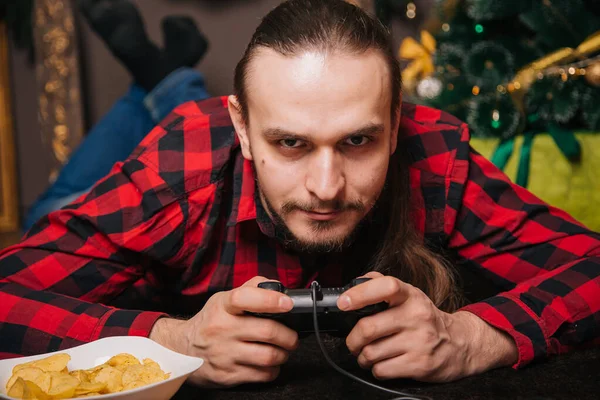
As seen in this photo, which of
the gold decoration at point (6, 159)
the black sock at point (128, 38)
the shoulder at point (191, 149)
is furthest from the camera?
the gold decoration at point (6, 159)

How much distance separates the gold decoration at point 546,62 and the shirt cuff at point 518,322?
2.56ft

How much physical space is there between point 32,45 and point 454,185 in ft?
7.00

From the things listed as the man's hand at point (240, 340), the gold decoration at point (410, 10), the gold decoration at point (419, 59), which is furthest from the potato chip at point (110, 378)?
the gold decoration at point (410, 10)

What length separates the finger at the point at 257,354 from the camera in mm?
864

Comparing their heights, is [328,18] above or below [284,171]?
above

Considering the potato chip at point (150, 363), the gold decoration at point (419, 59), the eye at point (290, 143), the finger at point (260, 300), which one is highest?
the gold decoration at point (419, 59)

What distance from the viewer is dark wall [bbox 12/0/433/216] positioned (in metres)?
2.53

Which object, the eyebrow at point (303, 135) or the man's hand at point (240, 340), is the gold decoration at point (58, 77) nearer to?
the eyebrow at point (303, 135)

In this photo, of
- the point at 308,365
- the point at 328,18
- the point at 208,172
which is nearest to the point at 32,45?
the point at 208,172

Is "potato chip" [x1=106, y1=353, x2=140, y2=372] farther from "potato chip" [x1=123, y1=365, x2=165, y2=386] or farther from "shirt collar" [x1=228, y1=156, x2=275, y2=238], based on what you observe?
"shirt collar" [x1=228, y1=156, x2=275, y2=238]

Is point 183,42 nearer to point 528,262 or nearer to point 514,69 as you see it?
point 514,69

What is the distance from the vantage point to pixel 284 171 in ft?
3.35

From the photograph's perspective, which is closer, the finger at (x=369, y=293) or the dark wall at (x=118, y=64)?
the finger at (x=369, y=293)

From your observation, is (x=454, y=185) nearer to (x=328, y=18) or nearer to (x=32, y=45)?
(x=328, y=18)
